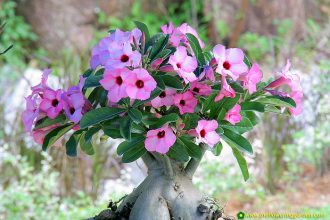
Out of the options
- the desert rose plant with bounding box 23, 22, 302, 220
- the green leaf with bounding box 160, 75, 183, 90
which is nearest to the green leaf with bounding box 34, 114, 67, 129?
the desert rose plant with bounding box 23, 22, 302, 220

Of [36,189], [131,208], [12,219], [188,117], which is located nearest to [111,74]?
[188,117]

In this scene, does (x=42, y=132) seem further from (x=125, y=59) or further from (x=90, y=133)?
(x=125, y=59)

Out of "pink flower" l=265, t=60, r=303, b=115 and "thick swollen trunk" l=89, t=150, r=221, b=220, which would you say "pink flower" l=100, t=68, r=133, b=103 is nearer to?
"thick swollen trunk" l=89, t=150, r=221, b=220

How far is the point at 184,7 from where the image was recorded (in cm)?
707

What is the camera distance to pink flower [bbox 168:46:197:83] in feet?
4.31

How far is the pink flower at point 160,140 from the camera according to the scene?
4.31 ft

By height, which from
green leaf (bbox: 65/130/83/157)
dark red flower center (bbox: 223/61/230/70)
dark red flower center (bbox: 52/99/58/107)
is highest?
dark red flower center (bbox: 223/61/230/70)

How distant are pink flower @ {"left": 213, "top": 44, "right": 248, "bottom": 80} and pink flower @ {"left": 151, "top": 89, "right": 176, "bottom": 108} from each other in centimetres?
10

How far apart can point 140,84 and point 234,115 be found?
217 mm

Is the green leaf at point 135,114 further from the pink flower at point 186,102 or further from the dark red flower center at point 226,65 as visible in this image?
the dark red flower center at point 226,65

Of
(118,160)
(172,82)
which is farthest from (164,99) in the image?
(118,160)

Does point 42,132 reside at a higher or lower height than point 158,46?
lower

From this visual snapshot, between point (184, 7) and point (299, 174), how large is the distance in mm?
3214

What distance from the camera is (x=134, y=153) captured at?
139 cm
